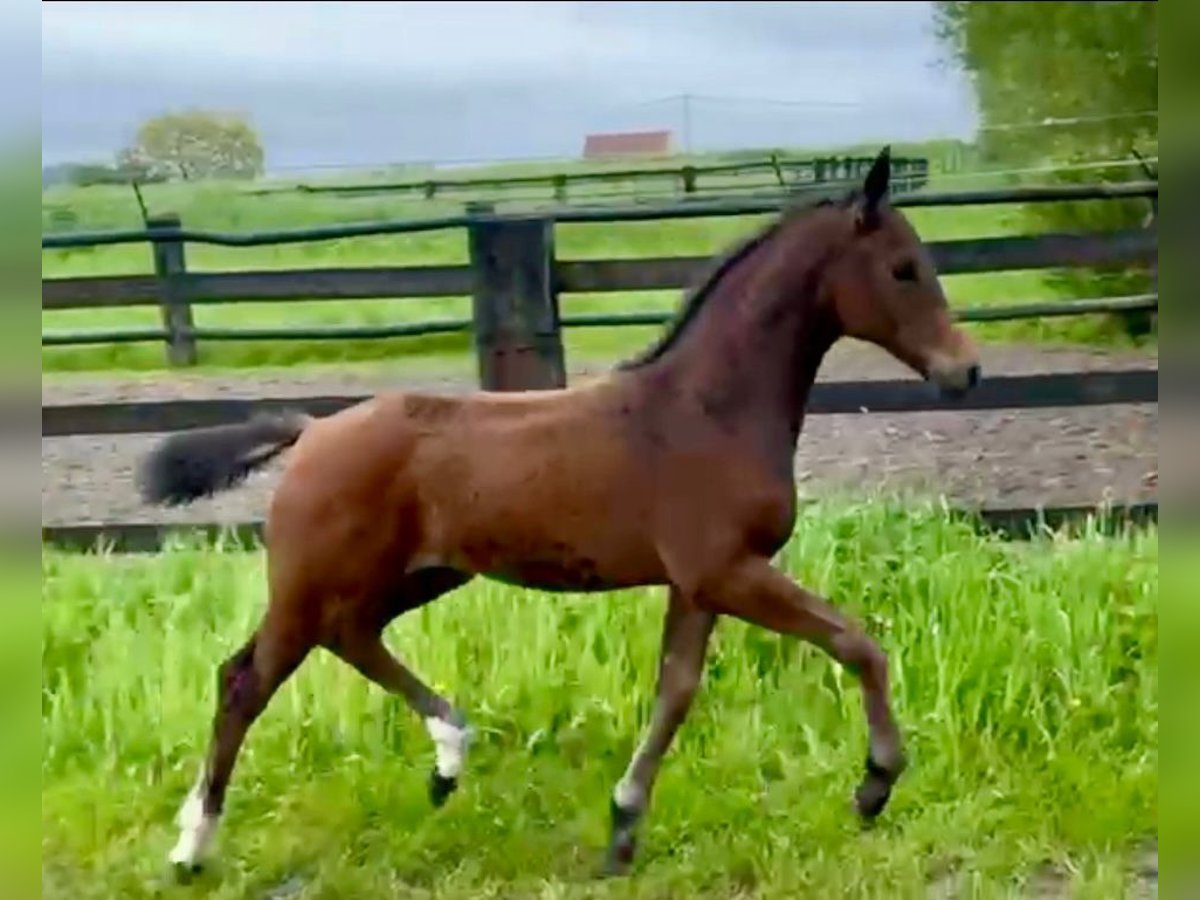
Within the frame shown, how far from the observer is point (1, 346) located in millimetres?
931

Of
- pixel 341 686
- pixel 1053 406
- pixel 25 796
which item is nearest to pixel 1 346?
pixel 25 796

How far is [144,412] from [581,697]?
109 cm

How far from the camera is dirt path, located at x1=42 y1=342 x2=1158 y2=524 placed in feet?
8.96

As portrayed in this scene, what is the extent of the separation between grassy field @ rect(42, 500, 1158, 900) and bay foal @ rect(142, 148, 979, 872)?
0.29 meters

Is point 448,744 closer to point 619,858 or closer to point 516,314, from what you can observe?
point 619,858

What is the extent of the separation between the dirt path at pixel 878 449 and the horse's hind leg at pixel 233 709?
2.90 feet

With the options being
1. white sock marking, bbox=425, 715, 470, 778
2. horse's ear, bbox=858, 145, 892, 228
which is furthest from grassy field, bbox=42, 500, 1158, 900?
horse's ear, bbox=858, 145, 892, 228

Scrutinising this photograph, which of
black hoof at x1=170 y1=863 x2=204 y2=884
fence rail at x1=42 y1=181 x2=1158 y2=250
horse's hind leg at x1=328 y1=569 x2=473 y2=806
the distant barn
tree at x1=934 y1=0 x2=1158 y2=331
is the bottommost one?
black hoof at x1=170 y1=863 x2=204 y2=884

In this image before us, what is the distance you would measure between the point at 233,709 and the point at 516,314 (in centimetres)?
90

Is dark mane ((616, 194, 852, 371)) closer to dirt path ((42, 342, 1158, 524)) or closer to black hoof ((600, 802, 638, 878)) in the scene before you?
black hoof ((600, 802, 638, 878))

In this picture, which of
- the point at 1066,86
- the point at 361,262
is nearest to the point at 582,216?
the point at 361,262

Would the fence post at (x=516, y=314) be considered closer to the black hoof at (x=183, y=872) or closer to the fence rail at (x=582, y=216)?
the fence rail at (x=582, y=216)

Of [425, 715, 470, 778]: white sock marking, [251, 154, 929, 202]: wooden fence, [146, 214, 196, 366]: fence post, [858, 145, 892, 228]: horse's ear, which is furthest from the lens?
[146, 214, 196, 366]: fence post

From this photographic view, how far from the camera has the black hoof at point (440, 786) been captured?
181 cm
